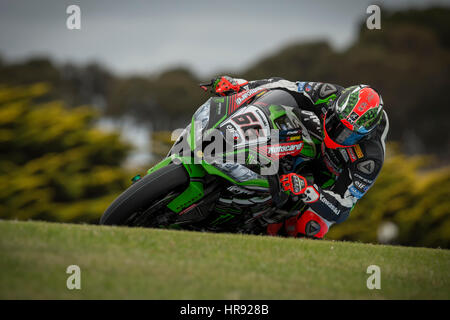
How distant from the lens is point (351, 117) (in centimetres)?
506

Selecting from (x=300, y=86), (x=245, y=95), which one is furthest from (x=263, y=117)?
(x=300, y=86)

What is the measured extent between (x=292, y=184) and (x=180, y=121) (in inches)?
778

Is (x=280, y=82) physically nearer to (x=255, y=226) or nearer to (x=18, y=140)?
(x=255, y=226)

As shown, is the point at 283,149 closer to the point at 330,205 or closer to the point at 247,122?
the point at 247,122

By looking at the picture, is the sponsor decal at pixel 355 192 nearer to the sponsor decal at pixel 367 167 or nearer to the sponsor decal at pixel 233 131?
the sponsor decal at pixel 367 167

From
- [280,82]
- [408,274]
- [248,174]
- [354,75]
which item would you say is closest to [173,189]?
[248,174]

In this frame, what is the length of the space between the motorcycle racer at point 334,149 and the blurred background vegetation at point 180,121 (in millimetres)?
4999

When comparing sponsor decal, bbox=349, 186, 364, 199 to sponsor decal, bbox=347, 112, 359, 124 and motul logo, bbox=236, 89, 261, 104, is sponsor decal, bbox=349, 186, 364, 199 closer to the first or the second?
sponsor decal, bbox=347, 112, 359, 124

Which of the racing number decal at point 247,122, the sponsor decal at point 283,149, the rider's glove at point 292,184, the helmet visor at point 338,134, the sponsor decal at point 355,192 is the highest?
the racing number decal at point 247,122

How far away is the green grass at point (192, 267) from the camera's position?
3387 mm

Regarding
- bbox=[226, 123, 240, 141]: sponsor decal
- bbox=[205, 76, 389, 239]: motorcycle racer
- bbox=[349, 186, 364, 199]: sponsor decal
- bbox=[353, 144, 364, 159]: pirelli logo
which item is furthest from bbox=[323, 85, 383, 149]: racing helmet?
bbox=[226, 123, 240, 141]: sponsor decal

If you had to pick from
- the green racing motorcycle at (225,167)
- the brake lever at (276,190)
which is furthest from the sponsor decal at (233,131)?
the brake lever at (276,190)

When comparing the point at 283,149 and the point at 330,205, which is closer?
the point at 283,149
